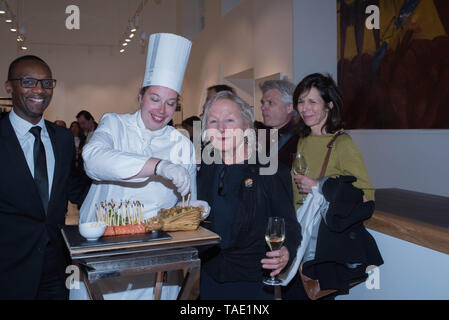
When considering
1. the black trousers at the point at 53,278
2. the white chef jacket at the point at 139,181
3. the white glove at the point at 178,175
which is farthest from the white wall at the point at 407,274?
the black trousers at the point at 53,278

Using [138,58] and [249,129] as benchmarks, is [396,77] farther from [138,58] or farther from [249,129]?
[138,58]

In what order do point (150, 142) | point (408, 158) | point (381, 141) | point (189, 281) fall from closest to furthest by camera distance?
point (189, 281)
point (150, 142)
point (408, 158)
point (381, 141)

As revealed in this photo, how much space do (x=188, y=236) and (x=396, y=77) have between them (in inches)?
169

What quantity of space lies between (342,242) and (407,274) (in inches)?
15.8

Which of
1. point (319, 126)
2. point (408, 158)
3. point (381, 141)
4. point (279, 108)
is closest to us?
point (319, 126)

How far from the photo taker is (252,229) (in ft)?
6.39

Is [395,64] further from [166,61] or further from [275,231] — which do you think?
[275,231]

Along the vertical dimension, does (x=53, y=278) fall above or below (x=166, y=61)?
below

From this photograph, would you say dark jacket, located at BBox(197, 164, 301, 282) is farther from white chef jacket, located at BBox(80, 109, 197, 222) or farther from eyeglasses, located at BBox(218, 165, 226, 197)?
white chef jacket, located at BBox(80, 109, 197, 222)

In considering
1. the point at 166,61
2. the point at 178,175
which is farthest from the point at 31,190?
the point at 166,61

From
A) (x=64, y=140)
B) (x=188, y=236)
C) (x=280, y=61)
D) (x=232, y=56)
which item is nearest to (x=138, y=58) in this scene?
(x=232, y=56)

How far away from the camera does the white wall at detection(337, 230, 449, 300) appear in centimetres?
188

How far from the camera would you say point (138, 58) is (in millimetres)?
14422

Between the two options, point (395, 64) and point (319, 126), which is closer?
point (319, 126)
